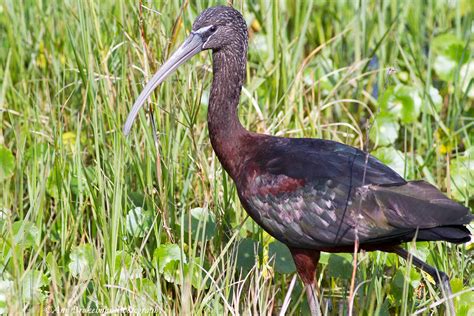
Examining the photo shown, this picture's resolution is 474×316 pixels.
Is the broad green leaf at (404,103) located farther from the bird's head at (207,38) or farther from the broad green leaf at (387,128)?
the bird's head at (207,38)

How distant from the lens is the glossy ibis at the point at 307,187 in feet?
13.1

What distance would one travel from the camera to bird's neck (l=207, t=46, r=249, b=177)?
4.38m

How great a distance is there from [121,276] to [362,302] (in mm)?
1070

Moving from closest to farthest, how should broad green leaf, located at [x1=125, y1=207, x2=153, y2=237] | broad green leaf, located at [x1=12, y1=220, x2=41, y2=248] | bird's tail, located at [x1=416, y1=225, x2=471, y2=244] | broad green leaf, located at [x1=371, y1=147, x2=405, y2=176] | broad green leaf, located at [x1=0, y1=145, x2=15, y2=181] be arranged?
bird's tail, located at [x1=416, y1=225, x2=471, y2=244] < broad green leaf, located at [x1=12, y1=220, x2=41, y2=248] < broad green leaf, located at [x1=125, y1=207, x2=153, y2=237] < broad green leaf, located at [x1=0, y1=145, x2=15, y2=181] < broad green leaf, located at [x1=371, y1=147, x2=405, y2=176]

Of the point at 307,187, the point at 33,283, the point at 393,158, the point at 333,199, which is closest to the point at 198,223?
the point at 307,187

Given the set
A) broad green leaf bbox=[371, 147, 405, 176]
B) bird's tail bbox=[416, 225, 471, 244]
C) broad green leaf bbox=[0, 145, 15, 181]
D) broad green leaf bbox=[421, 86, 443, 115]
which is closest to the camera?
bird's tail bbox=[416, 225, 471, 244]

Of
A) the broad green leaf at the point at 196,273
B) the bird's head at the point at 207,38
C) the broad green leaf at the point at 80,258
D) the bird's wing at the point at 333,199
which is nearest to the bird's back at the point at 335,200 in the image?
the bird's wing at the point at 333,199

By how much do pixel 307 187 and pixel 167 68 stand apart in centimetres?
79

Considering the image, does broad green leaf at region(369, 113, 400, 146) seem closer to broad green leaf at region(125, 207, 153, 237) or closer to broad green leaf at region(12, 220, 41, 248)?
broad green leaf at region(125, 207, 153, 237)

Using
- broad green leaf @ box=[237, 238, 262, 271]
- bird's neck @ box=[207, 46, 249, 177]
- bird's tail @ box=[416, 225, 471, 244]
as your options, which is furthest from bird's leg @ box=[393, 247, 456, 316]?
bird's neck @ box=[207, 46, 249, 177]

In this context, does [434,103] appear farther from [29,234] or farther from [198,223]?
[29,234]

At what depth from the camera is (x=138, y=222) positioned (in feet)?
15.0

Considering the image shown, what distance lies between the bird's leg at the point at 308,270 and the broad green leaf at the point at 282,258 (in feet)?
1.13

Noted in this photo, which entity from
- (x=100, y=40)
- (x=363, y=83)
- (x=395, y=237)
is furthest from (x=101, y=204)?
(x=363, y=83)
